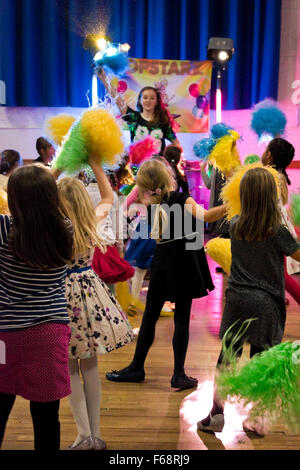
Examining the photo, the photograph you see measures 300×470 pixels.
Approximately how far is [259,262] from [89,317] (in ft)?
2.35

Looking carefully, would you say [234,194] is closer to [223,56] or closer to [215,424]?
[215,424]

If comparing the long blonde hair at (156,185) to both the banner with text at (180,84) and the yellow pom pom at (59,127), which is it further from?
the banner with text at (180,84)

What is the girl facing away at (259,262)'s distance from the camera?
2.27 meters

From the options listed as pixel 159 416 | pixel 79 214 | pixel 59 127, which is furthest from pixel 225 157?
pixel 159 416

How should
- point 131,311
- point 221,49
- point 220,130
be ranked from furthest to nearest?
point 221,49
point 131,311
point 220,130

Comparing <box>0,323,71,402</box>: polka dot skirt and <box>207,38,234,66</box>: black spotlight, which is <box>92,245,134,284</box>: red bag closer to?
<box>0,323,71,402</box>: polka dot skirt

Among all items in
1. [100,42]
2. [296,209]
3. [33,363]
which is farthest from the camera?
[100,42]

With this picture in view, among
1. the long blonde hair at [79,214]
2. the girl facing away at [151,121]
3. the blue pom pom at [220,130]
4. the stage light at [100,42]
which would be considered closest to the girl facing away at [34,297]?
the long blonde hair at [79,214]

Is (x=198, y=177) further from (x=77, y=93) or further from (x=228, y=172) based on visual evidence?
(x=228, y=172)

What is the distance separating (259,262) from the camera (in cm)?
231

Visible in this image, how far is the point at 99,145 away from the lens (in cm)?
242

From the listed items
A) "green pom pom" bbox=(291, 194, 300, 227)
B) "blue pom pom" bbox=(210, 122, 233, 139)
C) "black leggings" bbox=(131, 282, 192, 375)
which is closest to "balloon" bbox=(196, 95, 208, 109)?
"blue pom pom" bbox=(210, 122, 233, 139)
